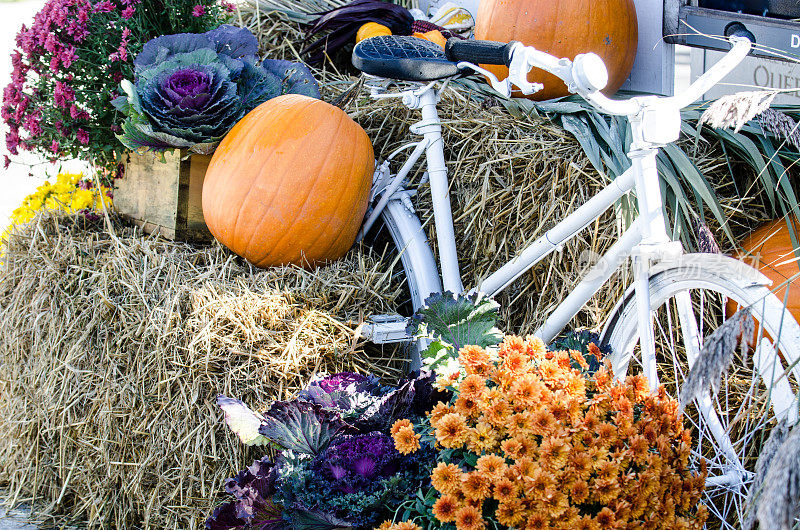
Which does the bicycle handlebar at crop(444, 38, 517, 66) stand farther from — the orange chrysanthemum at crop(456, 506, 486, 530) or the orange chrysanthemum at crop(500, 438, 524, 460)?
the orange chrysanthemum at crop(456, 506, 486, 530)

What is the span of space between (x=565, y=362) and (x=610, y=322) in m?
0.32

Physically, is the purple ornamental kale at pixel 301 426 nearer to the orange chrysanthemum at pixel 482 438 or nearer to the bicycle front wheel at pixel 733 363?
the orange chrysanthemum at pixel 482 438

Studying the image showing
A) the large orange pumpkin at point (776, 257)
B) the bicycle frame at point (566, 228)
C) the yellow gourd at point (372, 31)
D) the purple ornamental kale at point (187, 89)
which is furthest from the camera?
the yellow gourd at point (372, 31)

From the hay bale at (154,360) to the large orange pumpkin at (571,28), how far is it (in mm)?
895

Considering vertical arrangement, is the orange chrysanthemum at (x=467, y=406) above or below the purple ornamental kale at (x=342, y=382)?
above

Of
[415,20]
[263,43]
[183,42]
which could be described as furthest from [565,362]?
[263,43]

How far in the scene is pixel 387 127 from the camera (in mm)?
2299

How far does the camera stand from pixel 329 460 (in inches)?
50.4

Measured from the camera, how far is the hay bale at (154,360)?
1674 millimetres

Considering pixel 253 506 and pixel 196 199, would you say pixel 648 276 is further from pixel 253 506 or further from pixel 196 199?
pixel 196 199

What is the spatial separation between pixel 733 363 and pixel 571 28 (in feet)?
3.91

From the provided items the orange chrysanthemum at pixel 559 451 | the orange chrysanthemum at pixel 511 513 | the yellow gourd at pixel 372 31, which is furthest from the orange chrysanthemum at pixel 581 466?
the yellow gourd at pixel 372 31

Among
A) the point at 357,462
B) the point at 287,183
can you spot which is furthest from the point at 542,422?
the point at 287,183

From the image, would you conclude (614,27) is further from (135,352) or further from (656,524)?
(135,352)
